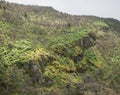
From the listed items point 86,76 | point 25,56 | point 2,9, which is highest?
point 2,9

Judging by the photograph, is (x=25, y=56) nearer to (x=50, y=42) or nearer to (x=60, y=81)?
(x=60, y=81)

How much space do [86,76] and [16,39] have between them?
31500mm

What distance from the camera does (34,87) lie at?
127 m

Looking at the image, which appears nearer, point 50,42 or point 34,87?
point 34,87

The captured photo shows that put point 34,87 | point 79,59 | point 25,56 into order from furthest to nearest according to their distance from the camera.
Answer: point 79,59 → point 25,56 → point 34,87

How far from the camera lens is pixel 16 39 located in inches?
6171

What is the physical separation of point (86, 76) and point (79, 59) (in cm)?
1786

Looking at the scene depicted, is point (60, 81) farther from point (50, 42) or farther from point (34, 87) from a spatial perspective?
point (50, 42)

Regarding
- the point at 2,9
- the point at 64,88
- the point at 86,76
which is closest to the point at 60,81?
the point at 64,88

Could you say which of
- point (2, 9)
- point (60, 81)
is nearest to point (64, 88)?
point (60, 81)

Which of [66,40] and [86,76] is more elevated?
[66,40]

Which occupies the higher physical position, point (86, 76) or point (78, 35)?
point (78, 35)

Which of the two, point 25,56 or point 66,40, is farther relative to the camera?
point 66,40

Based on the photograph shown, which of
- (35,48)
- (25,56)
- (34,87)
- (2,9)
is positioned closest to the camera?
(34,87)
